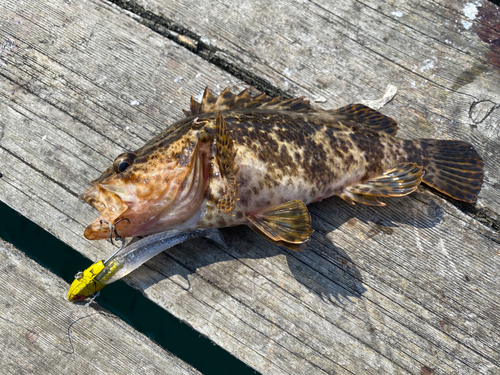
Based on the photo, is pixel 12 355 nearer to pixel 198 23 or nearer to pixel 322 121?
pixel 322 121

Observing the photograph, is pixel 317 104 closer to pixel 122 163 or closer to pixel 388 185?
pixel 388 185

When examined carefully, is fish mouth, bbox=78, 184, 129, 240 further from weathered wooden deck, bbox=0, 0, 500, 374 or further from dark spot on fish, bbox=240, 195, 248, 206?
dark spot on fish, bbox=240, 195, 248, 206

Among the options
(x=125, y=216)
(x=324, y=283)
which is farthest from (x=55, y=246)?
(x=324, y=283)

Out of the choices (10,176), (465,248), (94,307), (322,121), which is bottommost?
(94,307)

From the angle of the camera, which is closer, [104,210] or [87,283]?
[104,210]

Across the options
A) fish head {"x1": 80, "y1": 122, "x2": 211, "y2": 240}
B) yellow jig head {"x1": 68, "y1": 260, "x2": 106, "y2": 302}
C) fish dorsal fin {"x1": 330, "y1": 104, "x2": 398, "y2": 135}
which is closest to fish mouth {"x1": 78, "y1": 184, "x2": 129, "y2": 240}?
fish head {"x1": 80, "y1": 122, "x2": 211, "y2": 240}

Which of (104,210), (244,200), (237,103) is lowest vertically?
(104,210)

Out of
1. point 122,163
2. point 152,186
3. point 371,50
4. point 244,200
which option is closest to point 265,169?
point 244,200
